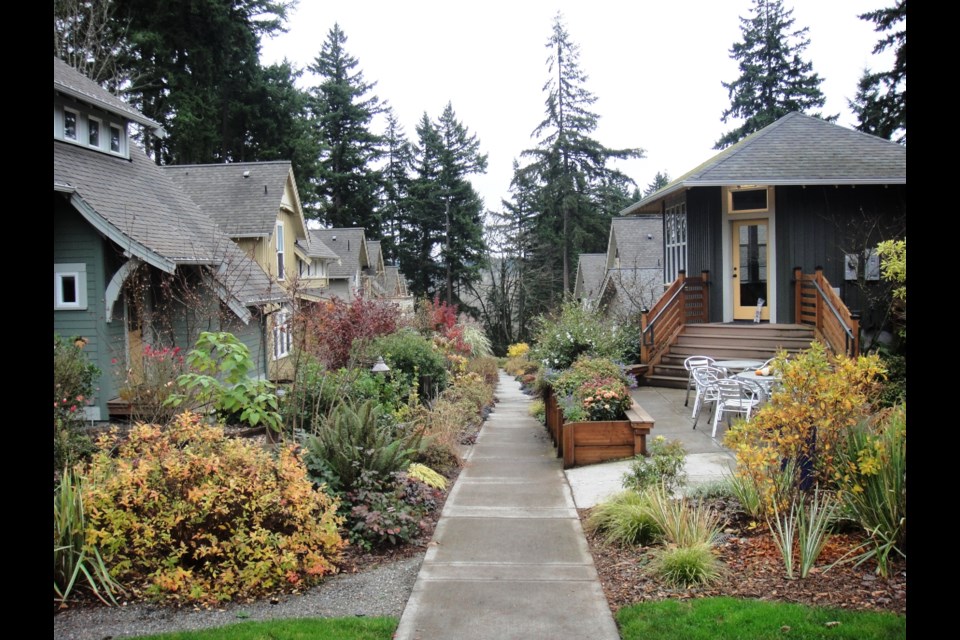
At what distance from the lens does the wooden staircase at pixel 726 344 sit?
15719 mm

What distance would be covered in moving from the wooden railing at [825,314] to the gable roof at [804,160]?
2.27 m

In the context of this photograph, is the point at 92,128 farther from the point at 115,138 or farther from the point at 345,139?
the point at 345,139

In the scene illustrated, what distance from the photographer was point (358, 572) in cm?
586

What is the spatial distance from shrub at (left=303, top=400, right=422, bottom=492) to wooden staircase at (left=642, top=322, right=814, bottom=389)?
32.2 ft

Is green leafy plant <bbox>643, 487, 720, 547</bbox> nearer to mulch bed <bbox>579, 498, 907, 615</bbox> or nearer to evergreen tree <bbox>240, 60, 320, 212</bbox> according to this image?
mulch bed <bbox>579, 498, 907, 615</bbox>

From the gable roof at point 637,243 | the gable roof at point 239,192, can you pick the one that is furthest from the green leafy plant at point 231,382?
the gable roof at point 637,243

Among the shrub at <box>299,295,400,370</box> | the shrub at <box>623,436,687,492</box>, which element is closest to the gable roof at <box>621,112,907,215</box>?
the shrub at <box>299,295,400,370</box>

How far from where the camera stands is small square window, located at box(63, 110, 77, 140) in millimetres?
15798

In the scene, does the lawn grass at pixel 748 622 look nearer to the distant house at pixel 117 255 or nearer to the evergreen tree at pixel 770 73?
the distant house at pixel 117 255

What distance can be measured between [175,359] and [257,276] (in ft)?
31.1

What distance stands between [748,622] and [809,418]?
72.5 inches

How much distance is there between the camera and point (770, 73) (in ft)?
127

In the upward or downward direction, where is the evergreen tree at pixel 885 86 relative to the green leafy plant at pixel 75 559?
upward
